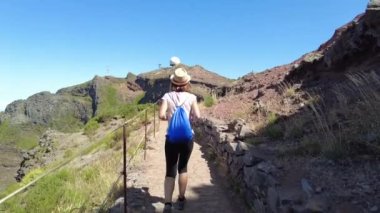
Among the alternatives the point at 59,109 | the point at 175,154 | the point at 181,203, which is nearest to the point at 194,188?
the point at 181,203

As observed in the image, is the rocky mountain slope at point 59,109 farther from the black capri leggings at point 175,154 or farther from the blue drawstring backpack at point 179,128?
the blue drawstring backpack at point 179,128

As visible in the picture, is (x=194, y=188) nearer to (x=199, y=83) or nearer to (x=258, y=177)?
(x=258, y=177)

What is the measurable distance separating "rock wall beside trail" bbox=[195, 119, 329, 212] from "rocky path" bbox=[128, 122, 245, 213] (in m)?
0.30

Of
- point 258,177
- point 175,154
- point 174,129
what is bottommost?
point 258,177

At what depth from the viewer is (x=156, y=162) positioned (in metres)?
10.9

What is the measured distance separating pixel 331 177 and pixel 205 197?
109 inches

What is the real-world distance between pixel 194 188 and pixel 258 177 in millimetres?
2327

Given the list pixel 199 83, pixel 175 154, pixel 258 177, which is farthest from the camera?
pixel 199 83

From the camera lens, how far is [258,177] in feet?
21.1

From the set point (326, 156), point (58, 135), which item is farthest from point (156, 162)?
point (58, 135)

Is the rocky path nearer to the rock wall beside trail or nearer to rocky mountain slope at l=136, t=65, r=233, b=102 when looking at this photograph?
the rock wall beside trail

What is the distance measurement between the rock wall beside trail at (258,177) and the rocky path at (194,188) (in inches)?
11.9

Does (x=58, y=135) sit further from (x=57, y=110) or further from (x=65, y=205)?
(x=57, y=110)

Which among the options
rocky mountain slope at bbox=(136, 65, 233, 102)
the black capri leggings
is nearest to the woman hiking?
the black capri leggings
